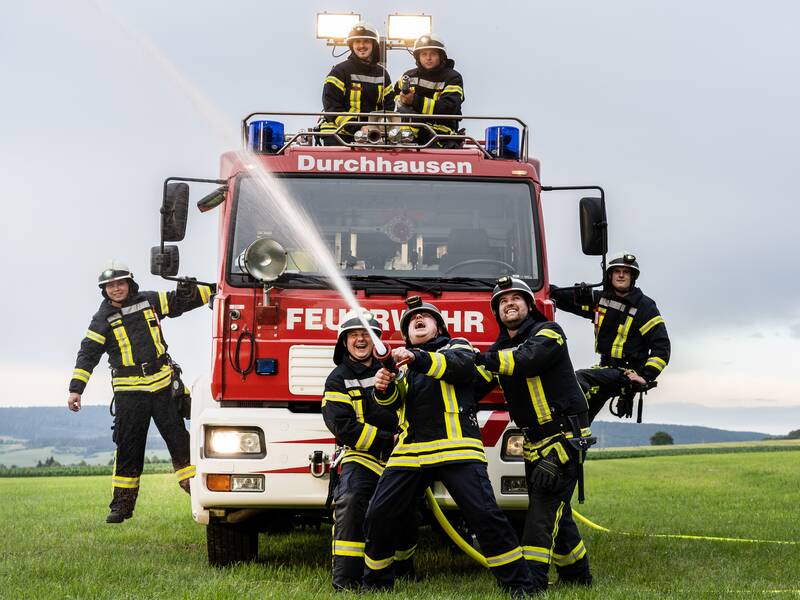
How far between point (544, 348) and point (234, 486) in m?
2.14

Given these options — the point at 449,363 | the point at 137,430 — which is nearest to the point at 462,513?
the point at 449,363

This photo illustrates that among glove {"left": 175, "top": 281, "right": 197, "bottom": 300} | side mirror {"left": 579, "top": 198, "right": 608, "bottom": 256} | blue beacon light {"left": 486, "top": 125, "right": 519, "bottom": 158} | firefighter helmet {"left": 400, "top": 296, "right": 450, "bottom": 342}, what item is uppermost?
blue beacon light {"left": 486, "top": 125, "right": 519, "bottom": 158}

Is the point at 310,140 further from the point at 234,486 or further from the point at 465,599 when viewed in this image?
the point at 465,599

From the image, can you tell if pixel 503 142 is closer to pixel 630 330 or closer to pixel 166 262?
pixel 630 330

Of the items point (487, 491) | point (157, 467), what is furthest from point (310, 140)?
point (157, 467)

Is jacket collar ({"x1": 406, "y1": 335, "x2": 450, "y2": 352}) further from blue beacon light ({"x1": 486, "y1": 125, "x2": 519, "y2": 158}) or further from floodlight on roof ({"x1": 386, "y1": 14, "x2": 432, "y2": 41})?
floodlight on roof ({"x1": 386, "y1": 14, "x2": 432, "y2": 41})

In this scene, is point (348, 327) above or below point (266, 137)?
below

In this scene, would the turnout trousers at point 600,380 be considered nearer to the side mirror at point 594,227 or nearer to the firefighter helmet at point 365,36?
the side mirror at point 594,227

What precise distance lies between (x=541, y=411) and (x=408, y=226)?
1608mm

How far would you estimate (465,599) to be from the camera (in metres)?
5.79

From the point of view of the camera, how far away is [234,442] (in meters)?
6.63

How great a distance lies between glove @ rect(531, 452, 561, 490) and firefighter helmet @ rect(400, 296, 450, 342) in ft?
3.10

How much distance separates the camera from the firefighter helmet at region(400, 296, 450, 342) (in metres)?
6.15

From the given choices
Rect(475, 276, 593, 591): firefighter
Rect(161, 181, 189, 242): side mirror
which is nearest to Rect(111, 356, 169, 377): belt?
Rect(161, 181, 189, 242): side mirror
